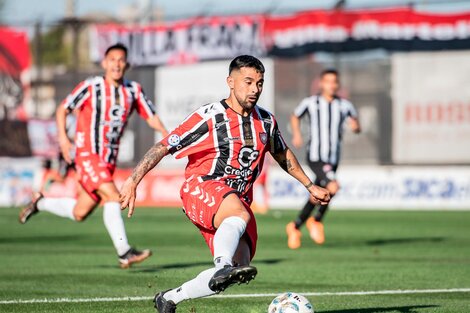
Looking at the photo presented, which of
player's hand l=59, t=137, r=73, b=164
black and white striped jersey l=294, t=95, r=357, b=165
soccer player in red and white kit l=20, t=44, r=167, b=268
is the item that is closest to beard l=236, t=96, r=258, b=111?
soccer player in red and white kit l=20, t=44, r=167, b=268

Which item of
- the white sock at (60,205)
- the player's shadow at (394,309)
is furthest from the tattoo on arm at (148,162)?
the white sock at (60,205)

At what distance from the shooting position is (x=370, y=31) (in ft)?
93.6

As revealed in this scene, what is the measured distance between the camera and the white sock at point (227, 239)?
6969 mm

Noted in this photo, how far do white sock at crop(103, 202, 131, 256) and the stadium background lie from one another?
49.3 feet

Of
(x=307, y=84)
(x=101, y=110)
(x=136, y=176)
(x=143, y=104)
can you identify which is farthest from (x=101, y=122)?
(x=307, y=84)

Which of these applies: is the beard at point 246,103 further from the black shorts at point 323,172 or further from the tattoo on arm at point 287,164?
the black shorts at point 323,172

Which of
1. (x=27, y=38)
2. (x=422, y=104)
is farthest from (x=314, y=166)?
(x=27, y=38)

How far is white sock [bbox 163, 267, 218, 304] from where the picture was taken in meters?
7.03

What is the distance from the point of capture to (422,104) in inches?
1094

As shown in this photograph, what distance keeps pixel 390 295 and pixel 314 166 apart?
620cm

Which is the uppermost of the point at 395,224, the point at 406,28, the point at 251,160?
the point at 406,28

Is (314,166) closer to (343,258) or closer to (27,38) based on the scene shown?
(343,258)

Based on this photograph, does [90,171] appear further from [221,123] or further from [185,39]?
[185,39]

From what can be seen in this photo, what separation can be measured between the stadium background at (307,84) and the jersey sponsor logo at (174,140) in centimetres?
1862
